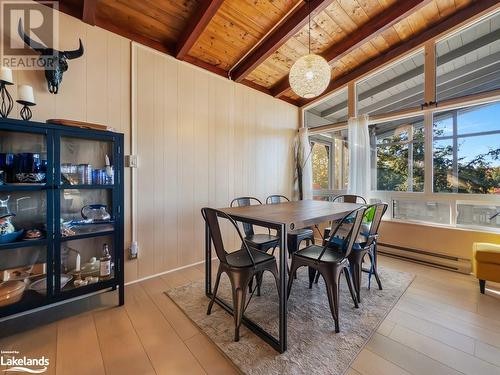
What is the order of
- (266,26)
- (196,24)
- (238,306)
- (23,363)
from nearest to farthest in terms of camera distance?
(23,363) < (238,306) < (196,24) < (266,26)

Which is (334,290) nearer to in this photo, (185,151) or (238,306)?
(238,306)

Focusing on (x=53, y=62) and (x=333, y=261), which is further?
(x=53, y=62)

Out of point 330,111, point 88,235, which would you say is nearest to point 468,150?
point 330,111

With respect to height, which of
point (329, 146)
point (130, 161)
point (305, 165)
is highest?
point (329, 146)

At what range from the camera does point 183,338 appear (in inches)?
64.2

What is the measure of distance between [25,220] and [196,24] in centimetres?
234

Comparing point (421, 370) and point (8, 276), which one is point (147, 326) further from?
point (421, 370)

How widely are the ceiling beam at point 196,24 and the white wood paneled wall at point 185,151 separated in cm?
22

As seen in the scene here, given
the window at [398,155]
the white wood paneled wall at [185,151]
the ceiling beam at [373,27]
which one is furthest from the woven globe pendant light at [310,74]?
the window at [398,155]

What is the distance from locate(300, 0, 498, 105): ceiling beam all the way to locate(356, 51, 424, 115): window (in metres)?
0.14

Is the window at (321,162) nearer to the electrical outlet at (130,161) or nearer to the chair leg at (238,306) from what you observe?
the electrical outlet at (130,161)

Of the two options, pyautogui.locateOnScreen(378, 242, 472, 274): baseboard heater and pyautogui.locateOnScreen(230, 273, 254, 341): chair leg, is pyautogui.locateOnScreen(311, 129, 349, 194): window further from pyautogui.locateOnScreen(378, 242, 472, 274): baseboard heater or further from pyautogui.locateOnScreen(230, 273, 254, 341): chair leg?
pyautogui.locateOnScreen(230, 273, 254, 341): chair leg

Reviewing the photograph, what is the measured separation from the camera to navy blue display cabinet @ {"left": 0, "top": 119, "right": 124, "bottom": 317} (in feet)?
5.52

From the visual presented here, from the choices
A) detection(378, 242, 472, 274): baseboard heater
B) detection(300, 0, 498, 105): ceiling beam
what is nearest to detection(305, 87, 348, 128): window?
detection(300, 0, 498, 105): ceiling beam
